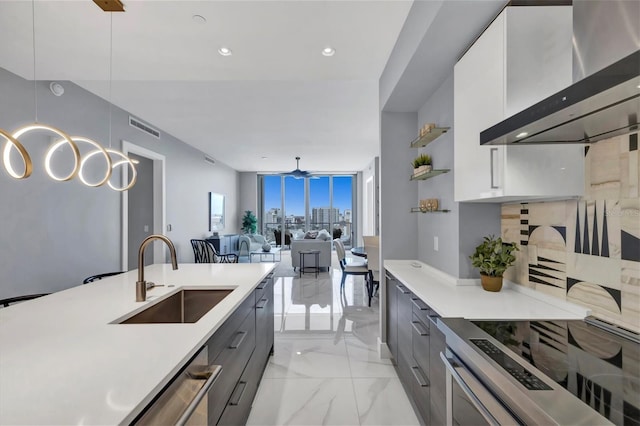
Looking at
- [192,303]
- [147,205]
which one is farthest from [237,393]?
[147,205]

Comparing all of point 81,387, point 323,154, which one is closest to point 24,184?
point 81,387

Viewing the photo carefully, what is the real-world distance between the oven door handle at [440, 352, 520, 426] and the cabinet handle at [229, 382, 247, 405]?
1.11 metres

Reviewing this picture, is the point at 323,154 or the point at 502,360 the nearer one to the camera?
the point at 502,360

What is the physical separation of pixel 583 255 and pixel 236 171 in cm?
1003

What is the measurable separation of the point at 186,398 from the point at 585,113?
1.67 m

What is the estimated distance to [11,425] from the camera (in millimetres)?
630

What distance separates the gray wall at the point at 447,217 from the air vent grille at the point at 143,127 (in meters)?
4.13

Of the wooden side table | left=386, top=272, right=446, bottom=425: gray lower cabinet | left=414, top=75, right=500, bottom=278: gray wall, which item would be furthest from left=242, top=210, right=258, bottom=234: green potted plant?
left=386, top=272, right=446, bottom=425: gray lower cabinet

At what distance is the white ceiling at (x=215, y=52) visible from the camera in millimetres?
1938

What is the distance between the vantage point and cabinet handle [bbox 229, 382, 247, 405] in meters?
1.55

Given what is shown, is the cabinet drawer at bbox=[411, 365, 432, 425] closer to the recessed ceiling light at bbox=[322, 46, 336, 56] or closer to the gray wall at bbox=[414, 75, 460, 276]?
the gray wall at bbox=[414, 75, 460, 276]

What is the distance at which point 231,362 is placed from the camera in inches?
59.9

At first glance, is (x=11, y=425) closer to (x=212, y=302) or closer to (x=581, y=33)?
(x=212, y=302)

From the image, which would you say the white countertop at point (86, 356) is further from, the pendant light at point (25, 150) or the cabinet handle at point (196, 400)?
the pendant light at point (25, 150)
